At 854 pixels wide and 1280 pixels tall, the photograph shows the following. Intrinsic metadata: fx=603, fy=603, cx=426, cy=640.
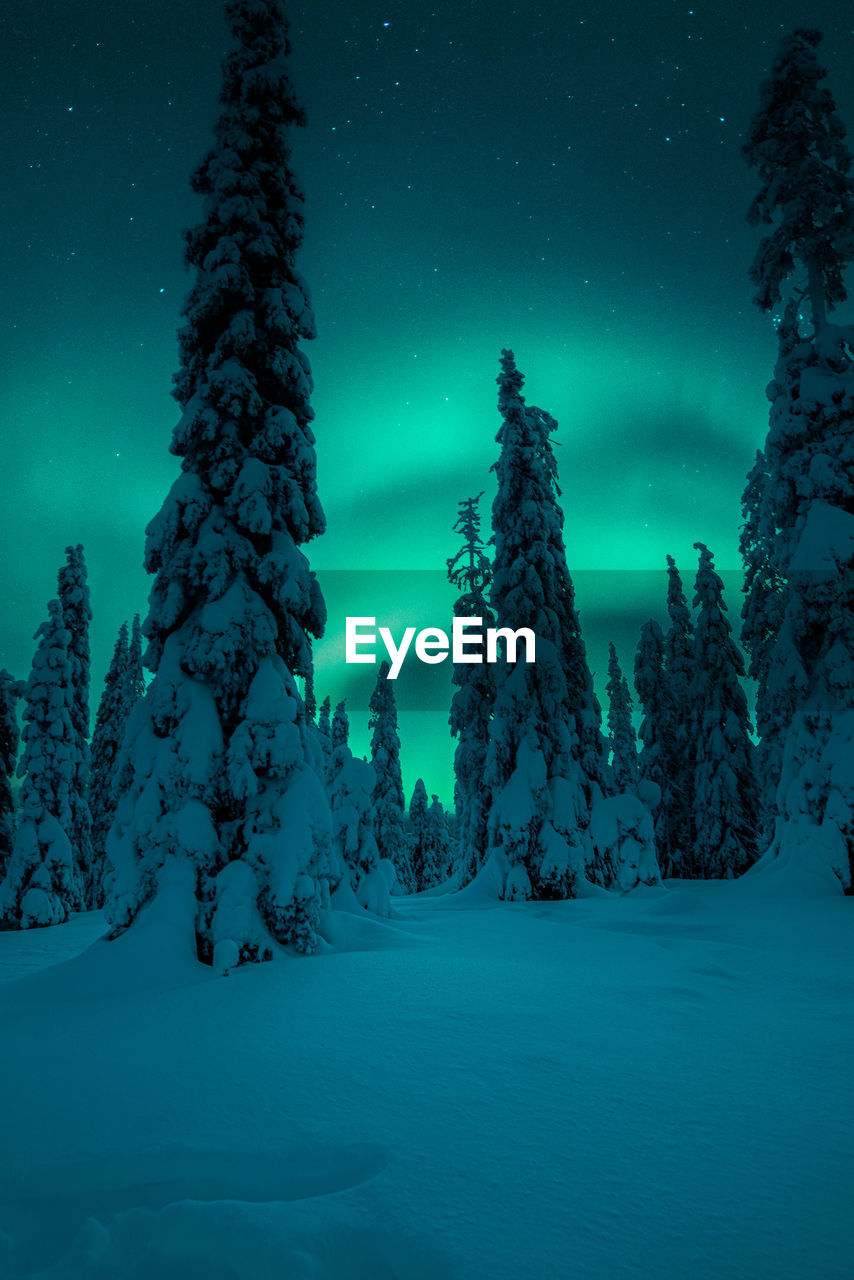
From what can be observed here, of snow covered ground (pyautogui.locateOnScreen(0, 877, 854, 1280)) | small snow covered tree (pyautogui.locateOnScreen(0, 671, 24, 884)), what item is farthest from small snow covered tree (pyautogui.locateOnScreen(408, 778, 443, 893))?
snow covered ground (pyautogui.locateOnScreen(0, 877, 854, 1280))

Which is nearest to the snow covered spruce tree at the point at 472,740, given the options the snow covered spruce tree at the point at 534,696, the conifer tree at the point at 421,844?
the snow covered spruce tree at the point at 534,696

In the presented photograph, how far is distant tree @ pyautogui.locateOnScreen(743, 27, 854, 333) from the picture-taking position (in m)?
14.0

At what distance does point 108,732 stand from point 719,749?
28.3 metres

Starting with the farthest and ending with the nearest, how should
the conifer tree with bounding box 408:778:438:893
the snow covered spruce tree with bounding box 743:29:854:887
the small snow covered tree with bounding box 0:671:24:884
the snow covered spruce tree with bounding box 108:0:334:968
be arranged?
1. the conifer tree with bounding box 408:778:438:893
2. the small snow covered tree with bounding box 0:671:24:884
3. the snow covered spruce tree with bounding box 743:29:854:887
4. the snow covered spruce tree with bounding box 108:0:334:968

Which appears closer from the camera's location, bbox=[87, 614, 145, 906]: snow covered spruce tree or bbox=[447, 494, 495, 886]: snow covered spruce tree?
bbox=[447, 494, 495, 886]: snow covered spruce tree

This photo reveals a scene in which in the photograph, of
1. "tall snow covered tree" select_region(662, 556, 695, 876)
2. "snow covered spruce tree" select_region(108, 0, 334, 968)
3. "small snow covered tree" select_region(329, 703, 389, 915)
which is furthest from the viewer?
"tall snow covered tree" select_region(662, 556, 695, 876)

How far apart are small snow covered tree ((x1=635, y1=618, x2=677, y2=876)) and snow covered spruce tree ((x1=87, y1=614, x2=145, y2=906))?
79.2 feet

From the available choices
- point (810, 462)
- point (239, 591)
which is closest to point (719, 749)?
point (810, 462)

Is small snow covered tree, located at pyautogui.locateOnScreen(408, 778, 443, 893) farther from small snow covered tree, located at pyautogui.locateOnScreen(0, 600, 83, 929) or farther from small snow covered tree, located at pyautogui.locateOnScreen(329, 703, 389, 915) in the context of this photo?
small snow covered tree, located at pyautogui.locateOnScreen(329, 703, 389, 915)

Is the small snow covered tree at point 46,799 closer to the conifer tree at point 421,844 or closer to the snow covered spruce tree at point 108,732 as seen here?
the snow covered spruce tree at point 108,732

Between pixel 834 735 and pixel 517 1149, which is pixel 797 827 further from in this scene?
pixel 517 1149

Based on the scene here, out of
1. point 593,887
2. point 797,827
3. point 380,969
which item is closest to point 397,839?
point 593,887

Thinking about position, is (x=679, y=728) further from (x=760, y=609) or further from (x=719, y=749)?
(x=760, y=609)

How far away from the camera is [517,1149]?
254cm
